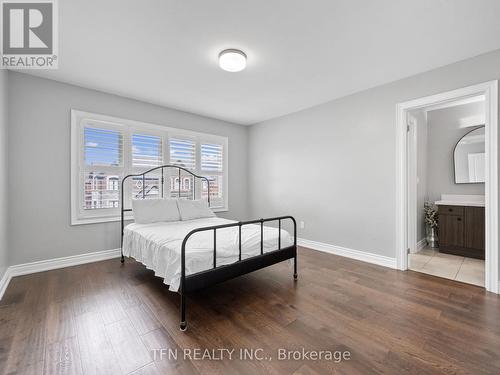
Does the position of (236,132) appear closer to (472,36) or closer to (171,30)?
(171,30)

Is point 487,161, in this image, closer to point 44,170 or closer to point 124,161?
point 124,161

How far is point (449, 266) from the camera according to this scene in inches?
128

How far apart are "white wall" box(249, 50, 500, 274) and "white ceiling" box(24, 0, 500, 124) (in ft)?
0.73

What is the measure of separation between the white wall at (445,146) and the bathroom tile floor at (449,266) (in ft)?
4.04

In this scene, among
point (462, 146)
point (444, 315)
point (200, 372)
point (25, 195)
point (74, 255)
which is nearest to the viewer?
point (200, 372)

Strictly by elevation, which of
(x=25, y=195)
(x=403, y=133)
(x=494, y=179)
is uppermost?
(x=403, y=133)

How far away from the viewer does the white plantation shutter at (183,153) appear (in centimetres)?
424

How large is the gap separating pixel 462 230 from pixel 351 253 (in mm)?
1850

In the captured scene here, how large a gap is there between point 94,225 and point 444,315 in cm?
433

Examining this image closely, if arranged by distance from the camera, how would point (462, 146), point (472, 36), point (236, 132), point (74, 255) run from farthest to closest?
point (236, 132) → point (462, 146) → point (74, 255) → point (472, 36)

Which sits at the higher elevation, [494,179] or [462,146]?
[462,146]

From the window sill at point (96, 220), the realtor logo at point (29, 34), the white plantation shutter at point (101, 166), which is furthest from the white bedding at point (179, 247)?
the realtor logo at point (29, 34)

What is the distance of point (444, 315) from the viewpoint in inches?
79.6

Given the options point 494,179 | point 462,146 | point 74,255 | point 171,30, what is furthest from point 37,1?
point 462,146
